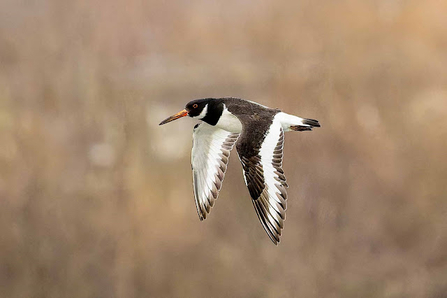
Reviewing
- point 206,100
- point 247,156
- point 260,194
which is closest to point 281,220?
point 260,194

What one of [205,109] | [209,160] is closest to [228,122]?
[205,109]

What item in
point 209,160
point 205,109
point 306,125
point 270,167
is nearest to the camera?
point 270,167

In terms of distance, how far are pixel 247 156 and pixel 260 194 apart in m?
0.14

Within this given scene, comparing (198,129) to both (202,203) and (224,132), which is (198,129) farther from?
(202,203)

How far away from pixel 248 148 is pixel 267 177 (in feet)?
0.38

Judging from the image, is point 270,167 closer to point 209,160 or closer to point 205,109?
point 205,109

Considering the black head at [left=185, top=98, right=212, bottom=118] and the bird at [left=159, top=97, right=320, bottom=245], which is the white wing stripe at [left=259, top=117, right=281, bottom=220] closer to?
the bird at [left=159, top=97, right=320, bottom=245]

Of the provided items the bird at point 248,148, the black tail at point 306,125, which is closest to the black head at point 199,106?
the bird at point 248,148

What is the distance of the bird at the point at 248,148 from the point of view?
6.90ft

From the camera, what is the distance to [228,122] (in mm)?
2375

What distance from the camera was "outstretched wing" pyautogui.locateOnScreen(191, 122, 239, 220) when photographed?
8.26ft

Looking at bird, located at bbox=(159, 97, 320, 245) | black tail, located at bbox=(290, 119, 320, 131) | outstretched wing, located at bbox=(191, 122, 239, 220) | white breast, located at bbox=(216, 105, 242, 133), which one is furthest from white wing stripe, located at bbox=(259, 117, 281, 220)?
outstretched wing, located at bbox=(191, 122, 239, 220)

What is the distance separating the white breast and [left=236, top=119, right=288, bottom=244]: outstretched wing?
0.23m

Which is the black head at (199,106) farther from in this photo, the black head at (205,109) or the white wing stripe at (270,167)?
the white wing stripe at (270,167)
